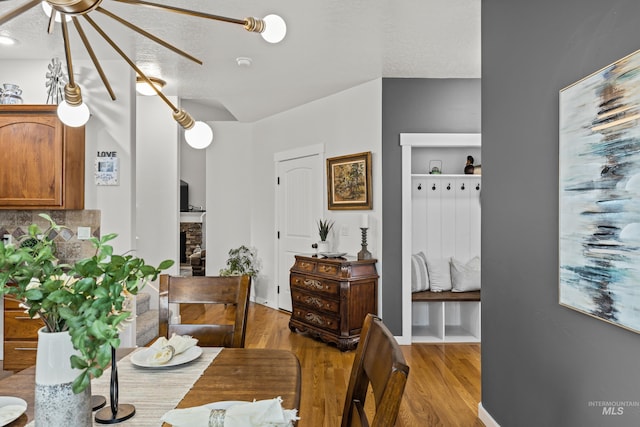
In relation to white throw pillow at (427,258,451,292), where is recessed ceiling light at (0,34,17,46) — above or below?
above

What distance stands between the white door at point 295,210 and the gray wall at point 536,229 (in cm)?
286

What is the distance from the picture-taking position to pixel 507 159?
2301mm

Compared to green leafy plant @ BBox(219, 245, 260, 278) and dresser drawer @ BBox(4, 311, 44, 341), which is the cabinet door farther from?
green leafy plant @ BBox(219, 245, 260, 278)

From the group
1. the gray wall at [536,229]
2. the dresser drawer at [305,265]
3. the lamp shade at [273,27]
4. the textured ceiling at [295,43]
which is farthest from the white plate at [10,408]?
the dresser drawer at [305,265]

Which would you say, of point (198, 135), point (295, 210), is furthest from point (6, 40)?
point (295, 210)

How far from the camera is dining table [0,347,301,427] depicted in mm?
1168

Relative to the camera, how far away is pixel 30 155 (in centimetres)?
339

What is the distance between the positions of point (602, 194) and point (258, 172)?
17.1 feet

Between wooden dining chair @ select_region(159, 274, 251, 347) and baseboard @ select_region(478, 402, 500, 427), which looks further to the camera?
baseboard @ select_region(478, 402, 500, 427)

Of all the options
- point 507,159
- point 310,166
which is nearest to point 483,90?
point 507,159

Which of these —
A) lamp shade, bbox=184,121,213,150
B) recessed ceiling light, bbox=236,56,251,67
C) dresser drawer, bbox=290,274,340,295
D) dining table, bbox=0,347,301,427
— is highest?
recessed ceiling light, bbox=236,56,251,67

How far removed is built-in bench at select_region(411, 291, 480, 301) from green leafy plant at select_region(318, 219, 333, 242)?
1.18 m

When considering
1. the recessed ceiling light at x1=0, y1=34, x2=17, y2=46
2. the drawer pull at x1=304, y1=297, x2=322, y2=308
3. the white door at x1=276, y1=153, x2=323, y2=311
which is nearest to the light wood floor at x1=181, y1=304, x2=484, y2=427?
the drawer pull at x1=304, y1=297, x2=322, y2=308

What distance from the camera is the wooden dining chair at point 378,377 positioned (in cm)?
78
